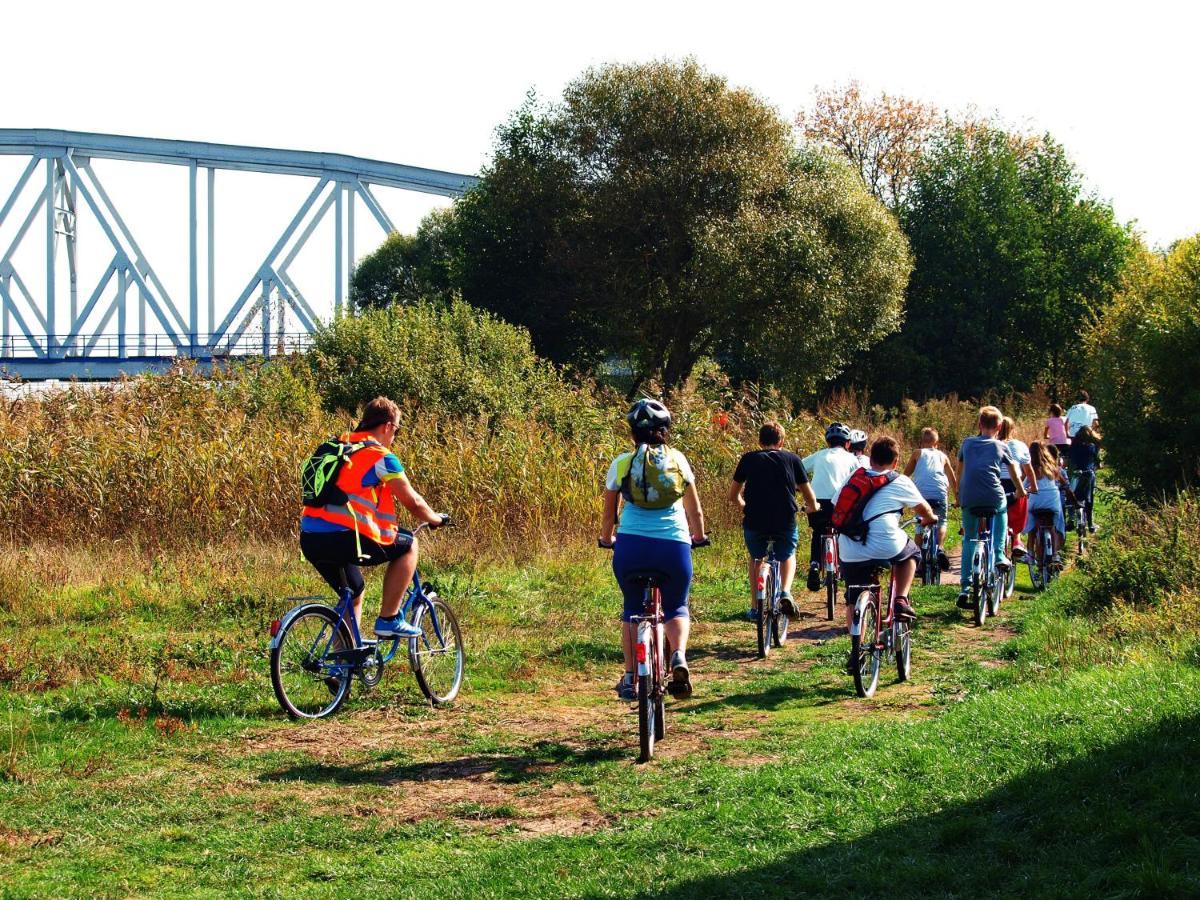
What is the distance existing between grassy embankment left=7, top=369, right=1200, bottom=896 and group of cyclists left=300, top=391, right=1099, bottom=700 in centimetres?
65

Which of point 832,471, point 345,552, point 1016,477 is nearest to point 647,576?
point 345,552

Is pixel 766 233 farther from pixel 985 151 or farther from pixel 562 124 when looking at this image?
pixel 985 151

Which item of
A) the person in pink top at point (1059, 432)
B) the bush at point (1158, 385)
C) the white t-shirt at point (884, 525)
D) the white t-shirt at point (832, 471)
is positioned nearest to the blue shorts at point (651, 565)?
the white t-shirt at point (884, 525)

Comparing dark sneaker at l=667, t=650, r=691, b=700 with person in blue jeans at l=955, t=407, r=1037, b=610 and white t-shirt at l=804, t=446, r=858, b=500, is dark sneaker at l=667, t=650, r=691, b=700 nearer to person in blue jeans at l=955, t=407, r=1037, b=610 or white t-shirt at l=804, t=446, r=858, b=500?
white t-shirt at l=804, t=446, r=858, b=500

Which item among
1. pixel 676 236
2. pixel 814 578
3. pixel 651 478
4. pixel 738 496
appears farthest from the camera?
pixel 676 236

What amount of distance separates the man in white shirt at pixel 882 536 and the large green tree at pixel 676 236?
2297 centimetres

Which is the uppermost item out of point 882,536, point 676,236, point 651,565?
point 676,236

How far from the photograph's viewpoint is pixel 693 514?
24.0 ft

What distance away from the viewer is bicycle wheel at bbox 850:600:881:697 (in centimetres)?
818

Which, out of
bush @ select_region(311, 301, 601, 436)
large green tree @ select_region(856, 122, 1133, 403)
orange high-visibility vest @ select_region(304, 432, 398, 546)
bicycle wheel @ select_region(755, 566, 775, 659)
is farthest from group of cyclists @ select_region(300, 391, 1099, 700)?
large green tree @ select_region(856, 122, 1133, 403)

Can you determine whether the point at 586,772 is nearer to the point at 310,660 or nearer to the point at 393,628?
the point at 393,628

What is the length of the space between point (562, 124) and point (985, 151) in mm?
14032

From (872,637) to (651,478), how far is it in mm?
2453

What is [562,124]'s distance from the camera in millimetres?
33281
